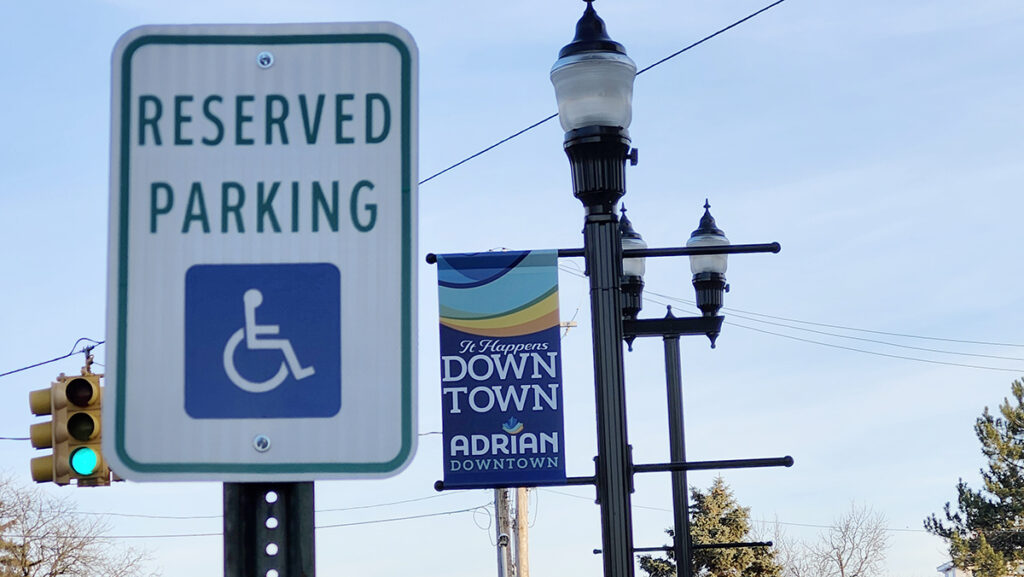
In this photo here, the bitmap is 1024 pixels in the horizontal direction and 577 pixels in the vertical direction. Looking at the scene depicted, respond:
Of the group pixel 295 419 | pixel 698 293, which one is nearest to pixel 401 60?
pixel 295 419

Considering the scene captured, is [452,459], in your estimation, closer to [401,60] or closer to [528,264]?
[528,264]

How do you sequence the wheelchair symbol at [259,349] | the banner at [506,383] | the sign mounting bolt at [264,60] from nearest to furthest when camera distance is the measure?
the wheelchair symbol at [259,349] → the sign mounting bolt at [264,60] → the banner at [506,383]

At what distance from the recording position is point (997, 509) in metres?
57.1

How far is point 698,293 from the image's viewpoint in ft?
40.4

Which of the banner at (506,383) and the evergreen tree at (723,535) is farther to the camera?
the evergreen tree at (723,535)

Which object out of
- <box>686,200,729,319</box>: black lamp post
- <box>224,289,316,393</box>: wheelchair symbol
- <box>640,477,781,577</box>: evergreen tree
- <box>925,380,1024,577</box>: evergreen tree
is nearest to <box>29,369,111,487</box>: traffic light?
<box>686,200,729,319</box>: black lamp post

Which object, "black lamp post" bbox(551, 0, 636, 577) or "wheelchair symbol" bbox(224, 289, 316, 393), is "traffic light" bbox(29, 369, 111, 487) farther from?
"wheelchair symbol" bbox(224, 289, 316, 393)

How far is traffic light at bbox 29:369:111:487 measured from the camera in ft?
38.9

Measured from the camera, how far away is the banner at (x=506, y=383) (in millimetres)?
7297

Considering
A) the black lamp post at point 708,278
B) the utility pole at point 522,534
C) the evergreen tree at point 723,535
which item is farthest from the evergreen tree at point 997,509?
the black lamp post at point 708,278

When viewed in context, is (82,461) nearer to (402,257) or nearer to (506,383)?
(506,383)

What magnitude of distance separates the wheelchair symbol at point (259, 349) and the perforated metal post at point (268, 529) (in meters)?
0.17

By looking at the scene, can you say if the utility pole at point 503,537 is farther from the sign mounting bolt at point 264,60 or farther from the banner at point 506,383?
the sign mounting bolt at point 264,60

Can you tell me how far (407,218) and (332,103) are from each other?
0.69 ft
